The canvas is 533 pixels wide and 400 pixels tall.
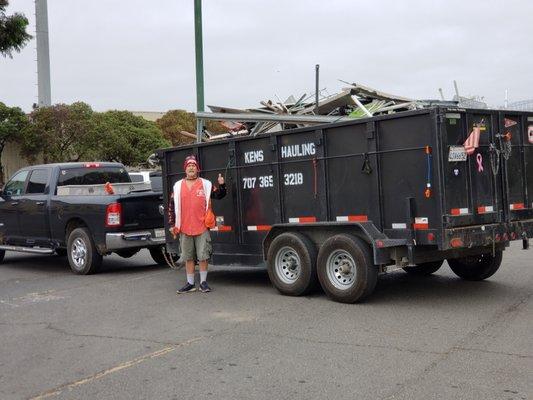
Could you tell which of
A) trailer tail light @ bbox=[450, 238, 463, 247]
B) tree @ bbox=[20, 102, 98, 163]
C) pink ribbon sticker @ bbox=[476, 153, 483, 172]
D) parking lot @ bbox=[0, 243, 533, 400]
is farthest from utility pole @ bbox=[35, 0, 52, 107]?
trailer tail light @ bbox=[450, 238, 463, 247]

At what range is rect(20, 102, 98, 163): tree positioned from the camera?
1480 inches

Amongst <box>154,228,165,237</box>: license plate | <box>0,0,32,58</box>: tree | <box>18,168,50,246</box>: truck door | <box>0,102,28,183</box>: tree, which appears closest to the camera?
<box>154,228,165,237</box>: license plate

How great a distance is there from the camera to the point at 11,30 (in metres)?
19.9

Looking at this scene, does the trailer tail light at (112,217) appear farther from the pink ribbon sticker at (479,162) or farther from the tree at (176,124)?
the tree at (176,124)

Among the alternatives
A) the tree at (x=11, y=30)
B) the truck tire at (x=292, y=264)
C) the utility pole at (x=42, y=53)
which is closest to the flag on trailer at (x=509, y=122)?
the truck tire at (x=292, y=264)

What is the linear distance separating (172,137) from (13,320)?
136 feet

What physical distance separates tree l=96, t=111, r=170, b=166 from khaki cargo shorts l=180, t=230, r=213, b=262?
30.8 meters

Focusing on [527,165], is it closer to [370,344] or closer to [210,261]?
[370,344]

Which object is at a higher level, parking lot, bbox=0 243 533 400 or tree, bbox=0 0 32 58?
tree, bbox=0 0 32 58

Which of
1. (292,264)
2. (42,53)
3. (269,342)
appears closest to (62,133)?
(42,53)

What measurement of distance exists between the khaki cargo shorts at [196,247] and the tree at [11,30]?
13625 mm

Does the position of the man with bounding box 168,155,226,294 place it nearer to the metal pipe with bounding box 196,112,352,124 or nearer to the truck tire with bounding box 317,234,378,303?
the truck tire with bounding box 317,234,378,303

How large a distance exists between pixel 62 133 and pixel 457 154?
33.8 m

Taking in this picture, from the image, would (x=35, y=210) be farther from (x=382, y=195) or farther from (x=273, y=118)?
(x=382, y=195)
